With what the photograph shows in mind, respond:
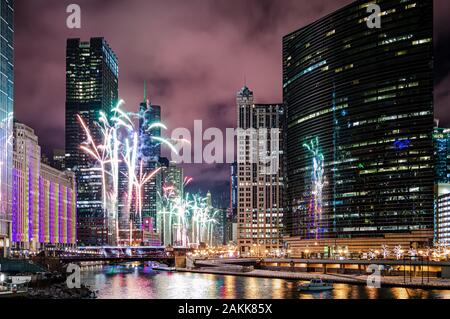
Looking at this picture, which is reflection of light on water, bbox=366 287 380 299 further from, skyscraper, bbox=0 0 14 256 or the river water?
skyscraper, bbox=0 0 14 256

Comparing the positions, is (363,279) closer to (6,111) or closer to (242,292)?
→ (242,292)

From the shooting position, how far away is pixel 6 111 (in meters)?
168

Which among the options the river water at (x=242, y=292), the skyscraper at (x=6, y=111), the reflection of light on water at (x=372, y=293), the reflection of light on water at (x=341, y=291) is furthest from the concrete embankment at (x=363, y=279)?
the skyscraper at (x=6, y=111)

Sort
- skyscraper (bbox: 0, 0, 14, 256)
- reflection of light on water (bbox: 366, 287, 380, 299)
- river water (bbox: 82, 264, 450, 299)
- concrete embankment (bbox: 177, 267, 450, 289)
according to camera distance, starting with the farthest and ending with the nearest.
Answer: skyscraper (bbox: 0, 0, 14, 256), concrete embankment (bbox: 177, 267, 450, 289), river water (bbox: 82, 264, 450, 299), reflection of light on water (bbox: 366, 287, 380, 299)

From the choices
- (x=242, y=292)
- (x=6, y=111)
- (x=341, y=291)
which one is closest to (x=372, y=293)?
(x=341, y=291)

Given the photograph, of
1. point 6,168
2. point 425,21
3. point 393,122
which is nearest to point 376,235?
point 393,122

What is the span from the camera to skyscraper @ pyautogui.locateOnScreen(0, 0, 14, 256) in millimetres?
165750

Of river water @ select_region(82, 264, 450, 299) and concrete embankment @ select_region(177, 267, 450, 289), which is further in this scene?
concrete embankment @ select_region(177, 267, 450, 289)

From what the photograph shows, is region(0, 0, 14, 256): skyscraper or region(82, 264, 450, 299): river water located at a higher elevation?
region(0, 0, 14, 256): skyscraper

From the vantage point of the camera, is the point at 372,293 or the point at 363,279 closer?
the point at 372,293

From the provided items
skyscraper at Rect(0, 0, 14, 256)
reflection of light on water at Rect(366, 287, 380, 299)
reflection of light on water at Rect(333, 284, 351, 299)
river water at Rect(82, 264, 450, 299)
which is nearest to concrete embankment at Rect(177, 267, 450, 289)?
river water at Rect(82, 264, 450, 299)

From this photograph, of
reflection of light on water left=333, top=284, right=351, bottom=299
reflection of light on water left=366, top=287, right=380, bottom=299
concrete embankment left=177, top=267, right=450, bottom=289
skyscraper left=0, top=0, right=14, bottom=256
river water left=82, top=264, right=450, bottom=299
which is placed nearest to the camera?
reflection of light on water left=366, top=287, right=380, bottom=299

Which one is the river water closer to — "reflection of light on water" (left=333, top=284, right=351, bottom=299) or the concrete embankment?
"reflection of light on water" (left=333, top=284, right=351, bottom=299)
